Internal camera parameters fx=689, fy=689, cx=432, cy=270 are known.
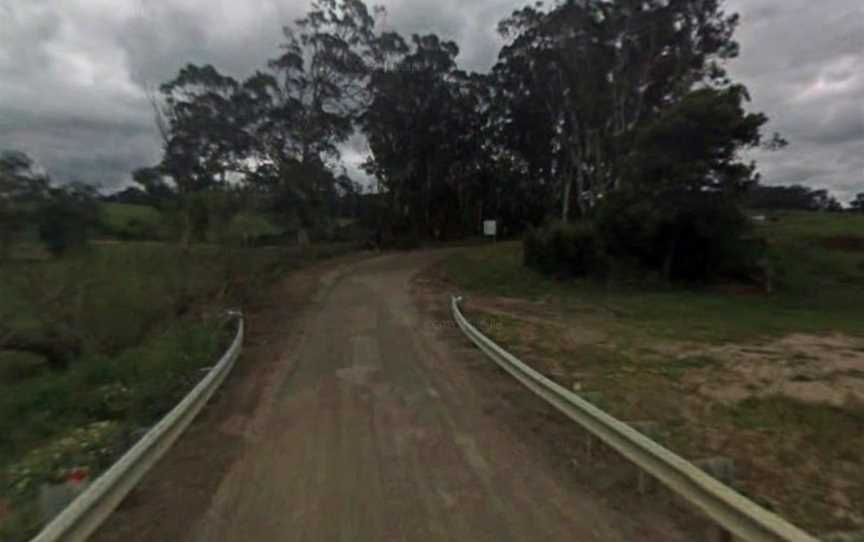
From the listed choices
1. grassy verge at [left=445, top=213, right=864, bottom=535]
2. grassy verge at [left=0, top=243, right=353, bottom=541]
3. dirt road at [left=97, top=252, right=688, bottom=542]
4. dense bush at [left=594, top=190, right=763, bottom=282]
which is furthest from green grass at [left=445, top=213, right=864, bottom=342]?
grassy verge at [left=0, top=243, right=353, bottom=541]

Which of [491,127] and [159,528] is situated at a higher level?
[491,127]

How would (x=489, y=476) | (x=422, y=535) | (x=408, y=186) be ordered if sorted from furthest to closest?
(x=408, y=186) < (x=489, y=476) < (x=422, y=535)

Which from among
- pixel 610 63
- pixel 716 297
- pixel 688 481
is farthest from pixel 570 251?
pixel 688 481

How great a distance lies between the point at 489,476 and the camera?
6.08 metres

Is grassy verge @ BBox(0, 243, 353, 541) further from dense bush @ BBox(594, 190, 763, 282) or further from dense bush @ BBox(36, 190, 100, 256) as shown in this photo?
dense bush @ BBox(594, 190, 763, 282)

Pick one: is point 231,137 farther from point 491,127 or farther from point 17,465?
point 17,465

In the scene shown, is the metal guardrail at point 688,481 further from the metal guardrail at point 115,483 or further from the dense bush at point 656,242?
the dense bush at point 656,242

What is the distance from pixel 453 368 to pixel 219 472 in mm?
5378

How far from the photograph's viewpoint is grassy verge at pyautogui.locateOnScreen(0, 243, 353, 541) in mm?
7145

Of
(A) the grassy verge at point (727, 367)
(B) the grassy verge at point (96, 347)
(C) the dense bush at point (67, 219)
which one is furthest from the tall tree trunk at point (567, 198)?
(C) the dense bush at point (67, 219)

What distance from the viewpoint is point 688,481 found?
4770mm

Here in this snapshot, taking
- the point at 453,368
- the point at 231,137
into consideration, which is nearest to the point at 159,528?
the point at 453,368

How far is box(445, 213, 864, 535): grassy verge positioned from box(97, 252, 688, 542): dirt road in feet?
5.58

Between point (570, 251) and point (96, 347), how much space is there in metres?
21.4
